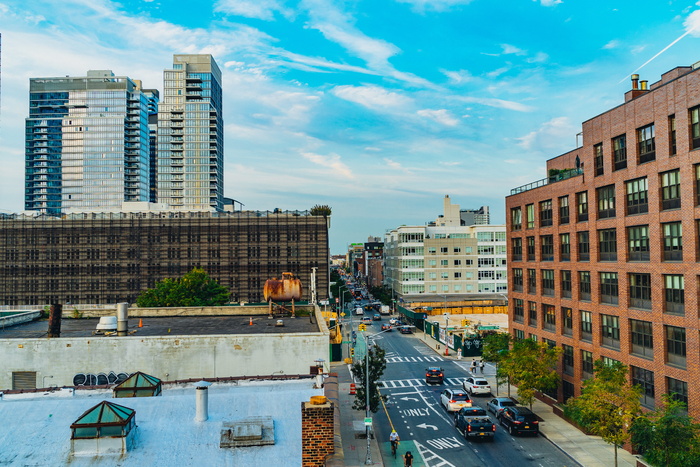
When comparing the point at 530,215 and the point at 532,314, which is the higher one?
the point at 530,215

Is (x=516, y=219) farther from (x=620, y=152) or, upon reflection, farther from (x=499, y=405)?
(x=499, y=405)

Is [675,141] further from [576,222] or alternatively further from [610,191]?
[576,222]

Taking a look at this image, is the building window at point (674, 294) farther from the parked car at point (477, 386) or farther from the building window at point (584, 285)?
the parked car at point (477, 386)

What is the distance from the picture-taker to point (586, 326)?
124 feet

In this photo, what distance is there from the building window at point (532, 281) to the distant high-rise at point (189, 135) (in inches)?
5389

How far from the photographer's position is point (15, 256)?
101250 millimetres

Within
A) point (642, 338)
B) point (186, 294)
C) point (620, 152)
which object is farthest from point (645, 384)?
point (186, 294)

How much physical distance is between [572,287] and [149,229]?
276 feet

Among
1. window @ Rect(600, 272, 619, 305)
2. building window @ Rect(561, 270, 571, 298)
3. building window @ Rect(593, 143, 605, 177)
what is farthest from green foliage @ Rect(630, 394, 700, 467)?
building window @ Rect(593, 143, 605, 177)

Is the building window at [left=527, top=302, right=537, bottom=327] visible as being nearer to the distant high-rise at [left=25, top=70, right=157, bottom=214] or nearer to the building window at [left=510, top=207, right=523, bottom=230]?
the building window at [left=510, top=207, right=523, bottom=230]

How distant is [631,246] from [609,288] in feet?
12.8

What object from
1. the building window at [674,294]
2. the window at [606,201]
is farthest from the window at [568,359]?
the building window at [674,294]

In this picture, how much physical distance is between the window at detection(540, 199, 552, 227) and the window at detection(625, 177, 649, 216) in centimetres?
1069

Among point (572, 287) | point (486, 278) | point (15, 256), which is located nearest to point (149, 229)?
point (15, 256)
